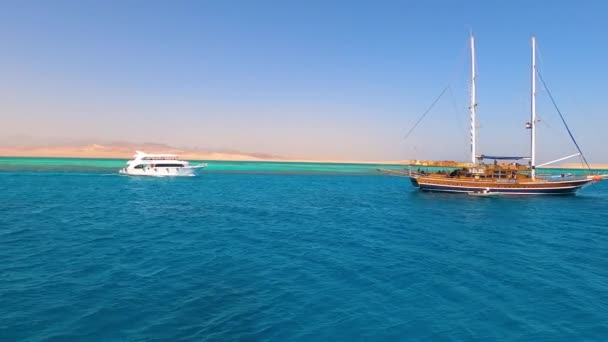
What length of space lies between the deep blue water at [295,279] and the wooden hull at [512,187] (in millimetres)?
23603

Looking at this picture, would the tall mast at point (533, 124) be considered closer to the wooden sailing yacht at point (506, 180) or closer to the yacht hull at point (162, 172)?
the wooden sailing yacht at point (506, 180)

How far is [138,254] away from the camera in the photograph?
19641mm

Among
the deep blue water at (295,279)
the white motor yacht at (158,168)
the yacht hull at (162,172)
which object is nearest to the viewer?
the deep blue water at (295,279)

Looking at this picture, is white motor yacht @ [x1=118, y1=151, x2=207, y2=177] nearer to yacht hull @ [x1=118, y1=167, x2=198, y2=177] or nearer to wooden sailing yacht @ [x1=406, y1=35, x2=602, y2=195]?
yacht hull @ [x1=118, y1=167, x2=198, y2=177]

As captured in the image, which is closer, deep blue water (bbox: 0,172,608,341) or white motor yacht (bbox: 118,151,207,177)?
deep blue water (bbox: 0,172,608,341)

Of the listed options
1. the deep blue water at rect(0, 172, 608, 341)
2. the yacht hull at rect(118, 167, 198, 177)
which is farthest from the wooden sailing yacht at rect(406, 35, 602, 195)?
the yacht hull at rect(118, 167, 198, 177)

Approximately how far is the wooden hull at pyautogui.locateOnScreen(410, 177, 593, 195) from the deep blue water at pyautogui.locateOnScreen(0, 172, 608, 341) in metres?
23.6

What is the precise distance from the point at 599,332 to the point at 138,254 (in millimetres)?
21574

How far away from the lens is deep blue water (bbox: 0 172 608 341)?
11.5 m

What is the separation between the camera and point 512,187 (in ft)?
181

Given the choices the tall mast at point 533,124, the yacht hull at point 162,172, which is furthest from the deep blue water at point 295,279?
the yacht hull at point 162,172

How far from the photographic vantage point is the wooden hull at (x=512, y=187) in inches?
2173

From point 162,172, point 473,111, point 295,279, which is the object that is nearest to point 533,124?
point 473,111

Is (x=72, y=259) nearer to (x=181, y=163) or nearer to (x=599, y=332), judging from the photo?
(x=599, y=332)
